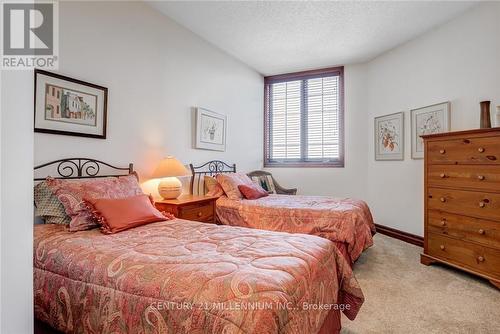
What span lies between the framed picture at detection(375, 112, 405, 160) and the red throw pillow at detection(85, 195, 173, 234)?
3.60 m

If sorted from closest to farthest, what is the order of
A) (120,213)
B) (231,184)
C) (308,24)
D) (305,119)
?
(120,213) → (308,24) → (231,184) → (305,119)

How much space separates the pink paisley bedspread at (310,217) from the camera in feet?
8.82

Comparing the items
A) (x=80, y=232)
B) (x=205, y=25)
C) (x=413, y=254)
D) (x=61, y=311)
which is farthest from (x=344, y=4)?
(x=61, y=311)

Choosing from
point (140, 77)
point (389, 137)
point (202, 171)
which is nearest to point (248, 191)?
point (202, 171)

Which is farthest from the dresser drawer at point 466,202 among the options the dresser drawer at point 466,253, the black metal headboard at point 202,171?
the black metal headboard at point 202,171

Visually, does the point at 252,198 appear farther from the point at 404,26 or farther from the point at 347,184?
the point at 404,26

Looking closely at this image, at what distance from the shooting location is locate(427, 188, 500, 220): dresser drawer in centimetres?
240

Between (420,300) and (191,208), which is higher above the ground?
(191,208)

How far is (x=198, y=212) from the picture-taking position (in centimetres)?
282

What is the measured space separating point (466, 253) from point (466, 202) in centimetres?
48

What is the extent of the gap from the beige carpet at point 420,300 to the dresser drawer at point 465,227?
0.39 metres

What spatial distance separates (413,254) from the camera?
3.31m

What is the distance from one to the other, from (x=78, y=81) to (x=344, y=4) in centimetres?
267

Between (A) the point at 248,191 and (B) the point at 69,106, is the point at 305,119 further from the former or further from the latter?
(B) the point at 69,106
